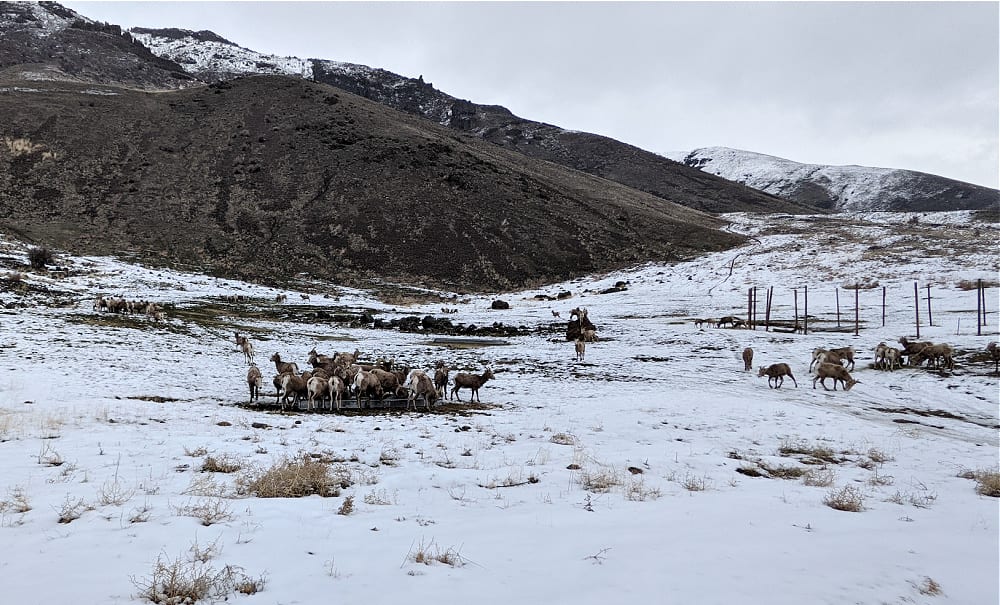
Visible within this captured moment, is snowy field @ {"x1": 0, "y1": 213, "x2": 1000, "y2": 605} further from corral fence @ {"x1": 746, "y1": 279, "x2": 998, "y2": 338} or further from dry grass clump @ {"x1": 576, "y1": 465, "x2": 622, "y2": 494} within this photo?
corral fence @ {"x1": 746, "y1": 279, "x2": 998, "y2": 338}

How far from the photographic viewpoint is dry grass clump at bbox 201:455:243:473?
7.84 m

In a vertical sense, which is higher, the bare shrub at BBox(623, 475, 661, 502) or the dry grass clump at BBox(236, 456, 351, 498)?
the dry grass clump at BBox(236, 456, 351, 498)

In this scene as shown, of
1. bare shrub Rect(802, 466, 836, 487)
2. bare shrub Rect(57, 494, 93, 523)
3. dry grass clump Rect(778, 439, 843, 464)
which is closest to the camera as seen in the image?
bare shrub Rect(57, 494, 93, 523)

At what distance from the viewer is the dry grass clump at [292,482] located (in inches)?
267

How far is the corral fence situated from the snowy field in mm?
7283

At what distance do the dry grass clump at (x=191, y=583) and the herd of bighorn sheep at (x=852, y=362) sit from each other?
1892cm

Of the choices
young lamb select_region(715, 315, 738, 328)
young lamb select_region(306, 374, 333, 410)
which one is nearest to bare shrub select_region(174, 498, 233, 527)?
young lamb select_region(306, 374, 333, 410)

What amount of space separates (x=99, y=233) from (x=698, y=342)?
6949cm

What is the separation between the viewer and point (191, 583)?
414 cm

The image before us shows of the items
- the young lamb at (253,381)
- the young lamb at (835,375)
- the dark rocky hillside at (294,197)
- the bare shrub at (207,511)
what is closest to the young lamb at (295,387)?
the young lamb at (253,381)

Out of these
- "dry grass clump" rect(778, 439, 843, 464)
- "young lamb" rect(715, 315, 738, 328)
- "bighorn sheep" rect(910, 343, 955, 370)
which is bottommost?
"dry grass clump" rect(778, 439, 843, 464)

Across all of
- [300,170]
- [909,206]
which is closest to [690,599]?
[300,170]

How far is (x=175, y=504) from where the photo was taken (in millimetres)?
6102

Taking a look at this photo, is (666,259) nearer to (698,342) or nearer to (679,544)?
(698,342)
